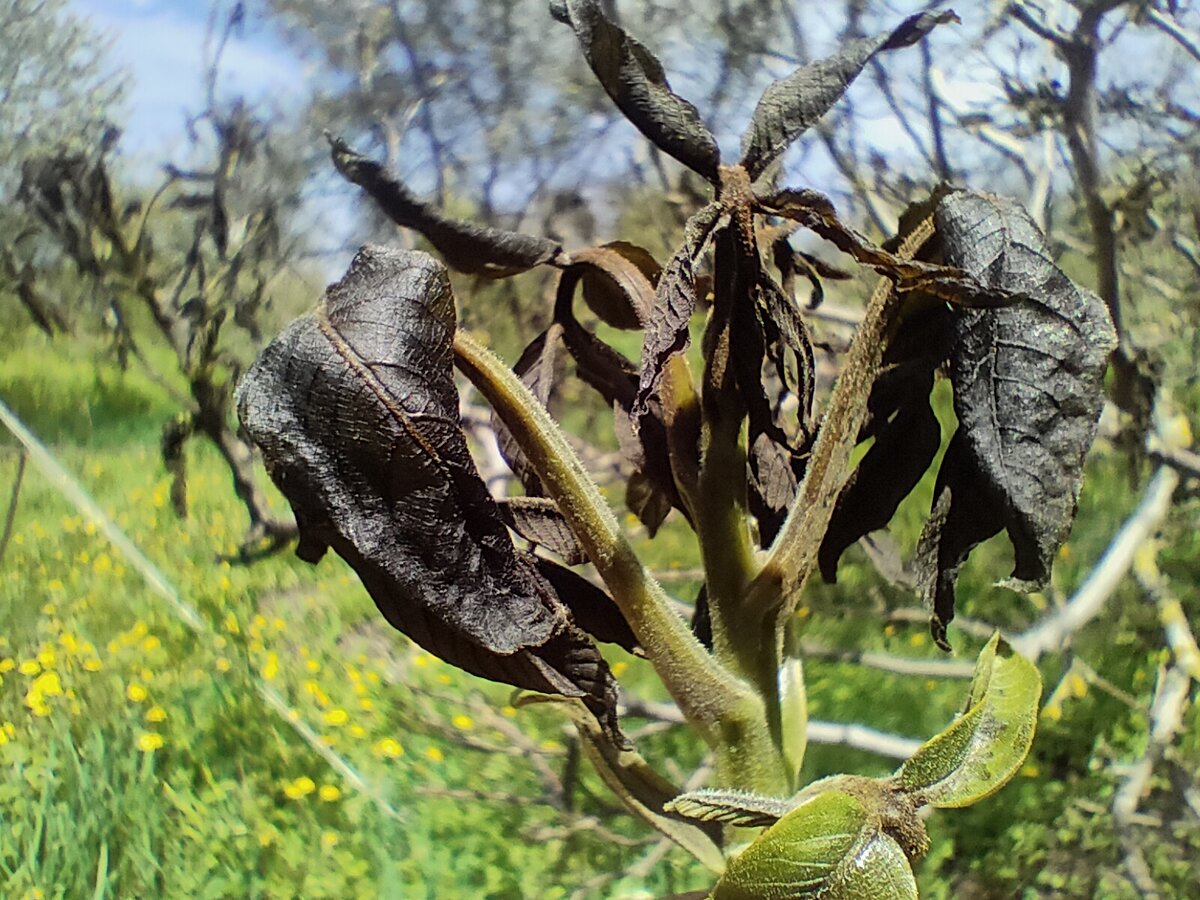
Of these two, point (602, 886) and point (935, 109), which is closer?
point (935, 109)

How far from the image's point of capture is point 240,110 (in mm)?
2016

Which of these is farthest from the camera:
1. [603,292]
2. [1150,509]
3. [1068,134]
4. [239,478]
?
[239,478]

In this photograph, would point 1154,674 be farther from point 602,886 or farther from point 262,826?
Result: point 262,826

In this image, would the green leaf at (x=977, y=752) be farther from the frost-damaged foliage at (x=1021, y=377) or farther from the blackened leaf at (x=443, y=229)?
the blackened leaf at (x=443, y=229)

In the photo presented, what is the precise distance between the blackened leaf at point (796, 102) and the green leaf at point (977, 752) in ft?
0.59

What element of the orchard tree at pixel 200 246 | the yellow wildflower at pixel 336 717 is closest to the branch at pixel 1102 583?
the orchard tree at pixel 200 246

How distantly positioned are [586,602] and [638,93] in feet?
0.56

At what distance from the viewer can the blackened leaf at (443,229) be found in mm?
375

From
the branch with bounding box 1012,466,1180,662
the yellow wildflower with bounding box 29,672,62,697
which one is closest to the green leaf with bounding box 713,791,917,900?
the branch with bounding box 1012,466,1180,662

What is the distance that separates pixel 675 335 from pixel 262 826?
55.3 inches

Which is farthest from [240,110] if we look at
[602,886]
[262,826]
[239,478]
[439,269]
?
[439,269]

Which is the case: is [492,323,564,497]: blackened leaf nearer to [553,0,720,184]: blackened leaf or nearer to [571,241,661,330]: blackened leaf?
[571,241,661,330]: blackened leaf

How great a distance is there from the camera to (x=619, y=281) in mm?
360

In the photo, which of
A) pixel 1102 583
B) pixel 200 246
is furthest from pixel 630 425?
pixel 200 246
